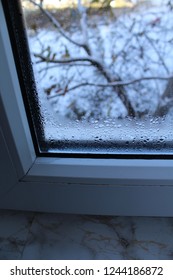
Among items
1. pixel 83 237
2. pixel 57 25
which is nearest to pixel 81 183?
pixel 83 237

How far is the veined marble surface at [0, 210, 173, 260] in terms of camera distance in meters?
0.54

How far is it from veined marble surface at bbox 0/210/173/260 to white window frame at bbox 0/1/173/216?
37mm

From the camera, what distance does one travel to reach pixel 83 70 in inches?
19.8

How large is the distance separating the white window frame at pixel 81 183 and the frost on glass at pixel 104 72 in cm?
4

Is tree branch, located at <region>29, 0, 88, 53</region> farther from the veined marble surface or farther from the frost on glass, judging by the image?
the veined marble surface

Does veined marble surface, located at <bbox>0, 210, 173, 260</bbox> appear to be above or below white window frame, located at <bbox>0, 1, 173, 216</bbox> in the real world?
below

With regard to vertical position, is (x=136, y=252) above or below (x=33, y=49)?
below

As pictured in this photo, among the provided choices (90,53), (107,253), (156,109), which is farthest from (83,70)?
(107,253)

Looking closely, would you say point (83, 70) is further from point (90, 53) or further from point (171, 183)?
point (171, 183)

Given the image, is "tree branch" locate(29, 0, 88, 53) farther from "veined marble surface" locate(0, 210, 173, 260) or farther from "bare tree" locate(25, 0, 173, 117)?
"veined marble surface" locate(0, 210, 173, 260)

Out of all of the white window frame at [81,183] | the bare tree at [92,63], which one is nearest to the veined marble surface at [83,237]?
the white window frame at [81,183]

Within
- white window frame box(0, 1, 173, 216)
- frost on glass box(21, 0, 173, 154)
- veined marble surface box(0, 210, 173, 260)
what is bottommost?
veined marble surface box(0, 210, 173, 260)

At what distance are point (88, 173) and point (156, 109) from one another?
147 mm

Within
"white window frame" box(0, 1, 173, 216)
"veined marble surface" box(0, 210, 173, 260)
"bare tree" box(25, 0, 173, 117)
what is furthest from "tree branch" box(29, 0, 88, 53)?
"veined marble surface" box(0, 210, 173, 260)
